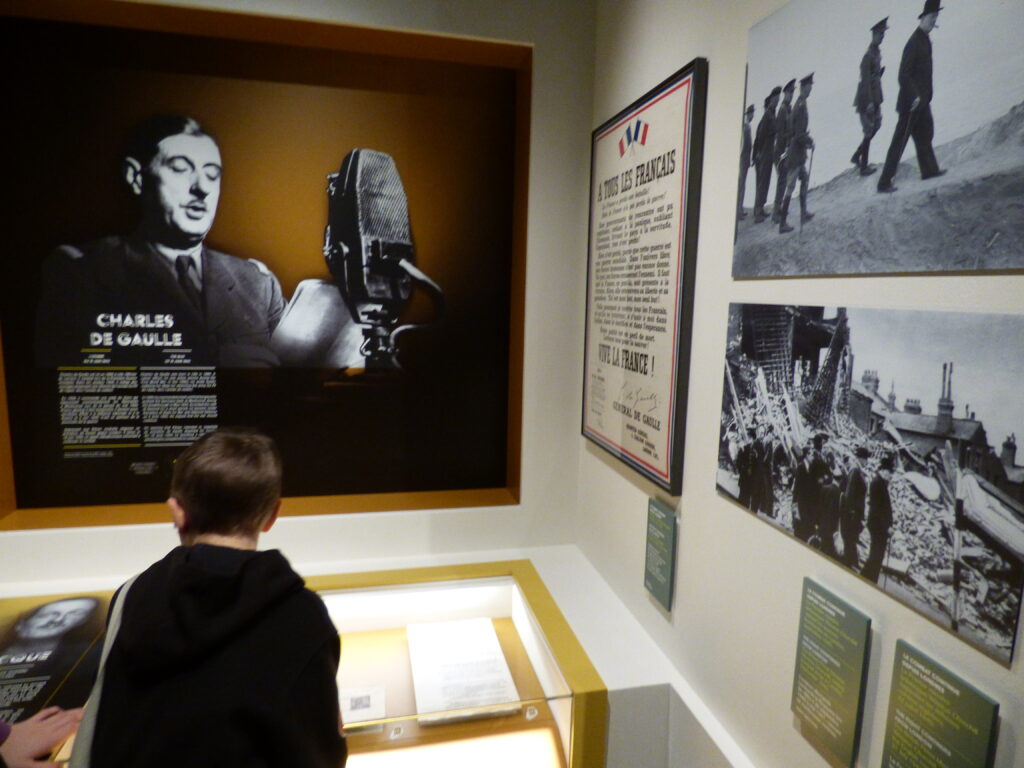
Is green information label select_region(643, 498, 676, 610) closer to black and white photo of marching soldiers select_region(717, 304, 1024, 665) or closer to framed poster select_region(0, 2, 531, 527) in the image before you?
black and white photo of marching soldiers select_region(717, 304, 1024, 665)

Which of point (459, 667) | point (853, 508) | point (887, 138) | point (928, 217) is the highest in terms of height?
point (887, 138)

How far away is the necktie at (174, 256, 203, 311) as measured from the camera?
246 cm

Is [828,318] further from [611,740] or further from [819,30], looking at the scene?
[611,740]

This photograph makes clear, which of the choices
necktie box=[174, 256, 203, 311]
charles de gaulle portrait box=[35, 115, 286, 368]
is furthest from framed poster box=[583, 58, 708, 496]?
necktie box=[174, 256, 203, 311]

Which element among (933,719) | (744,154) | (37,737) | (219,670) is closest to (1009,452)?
(933,719)

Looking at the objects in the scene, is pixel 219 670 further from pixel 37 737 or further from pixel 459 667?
pixel 459 667

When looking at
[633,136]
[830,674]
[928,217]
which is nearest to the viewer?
[928,217]

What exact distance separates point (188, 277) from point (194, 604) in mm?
1759

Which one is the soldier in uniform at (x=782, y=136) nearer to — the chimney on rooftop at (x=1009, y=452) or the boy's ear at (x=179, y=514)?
the chimney on rooftop at (x=1009, y=452)

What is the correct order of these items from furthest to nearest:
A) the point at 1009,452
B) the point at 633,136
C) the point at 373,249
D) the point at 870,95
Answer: the point at 373,249 < the point at 633,136 < the point at 870,95 < the point at 1009,452

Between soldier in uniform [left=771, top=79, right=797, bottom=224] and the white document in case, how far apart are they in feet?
4.71

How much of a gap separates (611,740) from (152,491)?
1976 millimetres

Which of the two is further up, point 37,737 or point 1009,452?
point 1009,452

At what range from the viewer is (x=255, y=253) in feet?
8.29
